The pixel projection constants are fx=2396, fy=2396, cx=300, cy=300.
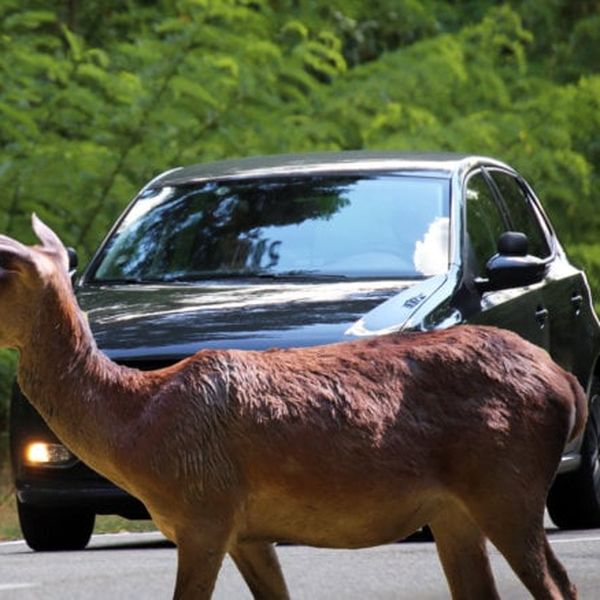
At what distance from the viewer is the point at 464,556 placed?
6.92 metres

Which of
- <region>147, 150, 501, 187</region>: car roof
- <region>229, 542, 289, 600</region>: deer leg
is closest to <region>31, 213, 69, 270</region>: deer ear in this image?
<region>229, 542, 289, 600</region>: deer leg

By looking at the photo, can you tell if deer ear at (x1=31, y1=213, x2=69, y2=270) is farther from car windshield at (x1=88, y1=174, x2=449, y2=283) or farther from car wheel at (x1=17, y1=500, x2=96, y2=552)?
car windshield at (x1=88, y1=174, x2=449, y2=283)

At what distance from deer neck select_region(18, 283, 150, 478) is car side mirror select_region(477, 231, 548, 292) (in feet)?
15.2

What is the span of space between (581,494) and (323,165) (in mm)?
2052

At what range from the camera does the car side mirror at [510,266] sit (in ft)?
35.9

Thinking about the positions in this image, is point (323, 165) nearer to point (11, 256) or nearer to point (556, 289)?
point (556, 289)

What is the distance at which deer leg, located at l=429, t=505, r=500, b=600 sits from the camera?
685cm

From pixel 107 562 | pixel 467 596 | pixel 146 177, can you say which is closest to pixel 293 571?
pixel 107 562

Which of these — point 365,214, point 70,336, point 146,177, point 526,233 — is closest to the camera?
point 70,336

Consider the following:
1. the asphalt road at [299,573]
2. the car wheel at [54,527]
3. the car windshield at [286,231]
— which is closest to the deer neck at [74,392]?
the asphalt road at [299,573]

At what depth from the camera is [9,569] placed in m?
10.1

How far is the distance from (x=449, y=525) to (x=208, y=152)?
1026 centimetres

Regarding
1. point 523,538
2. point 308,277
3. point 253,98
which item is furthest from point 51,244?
point 253,98

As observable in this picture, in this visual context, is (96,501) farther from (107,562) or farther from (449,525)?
(449,525)
